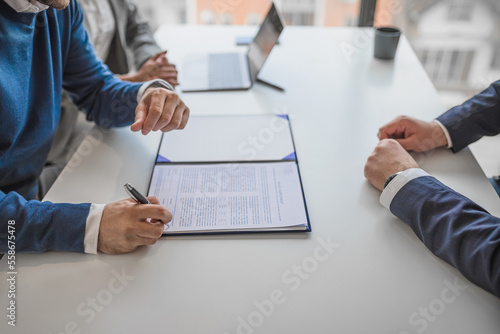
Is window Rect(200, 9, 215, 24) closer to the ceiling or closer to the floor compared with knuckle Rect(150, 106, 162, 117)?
closer to the floor

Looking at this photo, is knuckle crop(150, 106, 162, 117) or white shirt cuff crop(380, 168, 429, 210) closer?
white shirt cuff crop(380, 168, 429, 210)

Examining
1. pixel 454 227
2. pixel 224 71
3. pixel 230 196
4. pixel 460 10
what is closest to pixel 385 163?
pixel 454 227

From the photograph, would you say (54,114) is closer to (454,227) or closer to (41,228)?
(41,228)

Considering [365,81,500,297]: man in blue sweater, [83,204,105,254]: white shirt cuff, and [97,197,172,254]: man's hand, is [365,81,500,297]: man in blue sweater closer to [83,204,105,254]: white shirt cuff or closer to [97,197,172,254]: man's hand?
[97,197,172,254]: man's hand

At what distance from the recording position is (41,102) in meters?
1.01

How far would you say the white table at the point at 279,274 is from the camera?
64 cm

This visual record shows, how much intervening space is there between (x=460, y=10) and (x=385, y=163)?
288 centimetres

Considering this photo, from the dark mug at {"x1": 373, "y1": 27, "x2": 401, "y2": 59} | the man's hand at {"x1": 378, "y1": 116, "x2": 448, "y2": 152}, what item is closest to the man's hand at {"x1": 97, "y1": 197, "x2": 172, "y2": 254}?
the man's hand at {"x1": 378, "y1": 116, "x2": 448, "y2": 152}

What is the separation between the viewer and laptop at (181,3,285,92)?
1.34 m

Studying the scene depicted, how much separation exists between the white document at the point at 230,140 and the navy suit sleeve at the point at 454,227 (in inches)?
12.7

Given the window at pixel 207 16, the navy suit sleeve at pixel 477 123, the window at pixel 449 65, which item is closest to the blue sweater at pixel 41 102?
the navy suit sleeve at pixel 477 123

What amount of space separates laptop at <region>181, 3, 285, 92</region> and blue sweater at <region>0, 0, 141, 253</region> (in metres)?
0.30

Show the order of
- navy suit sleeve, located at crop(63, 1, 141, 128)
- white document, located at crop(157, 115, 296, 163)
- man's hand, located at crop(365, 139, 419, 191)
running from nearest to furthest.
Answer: man's hand, located at crop(365, 139, 419, 191)
white document, located at crop(157, 115, 296, 163)
navy suit sleeve, located at crop(63, 1, 141, 128)

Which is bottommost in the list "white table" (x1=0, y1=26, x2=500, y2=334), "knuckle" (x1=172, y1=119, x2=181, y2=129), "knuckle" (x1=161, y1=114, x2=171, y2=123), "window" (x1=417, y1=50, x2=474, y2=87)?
"window" (x1=417, y1=50, x2=474, y2=87)
